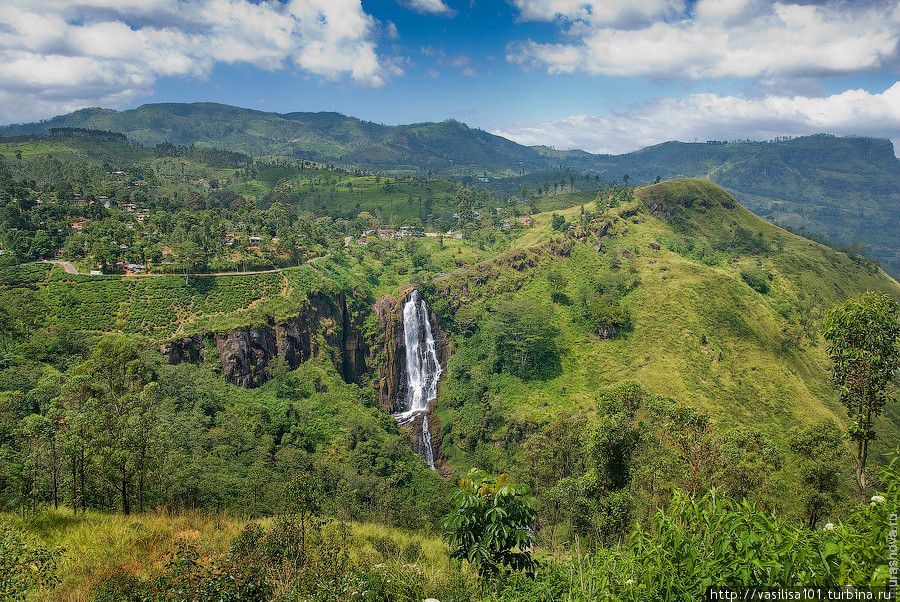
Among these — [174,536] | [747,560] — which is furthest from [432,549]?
[747,560]

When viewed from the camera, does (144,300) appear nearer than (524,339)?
Yes

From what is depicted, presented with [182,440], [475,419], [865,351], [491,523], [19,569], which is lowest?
[475,419]

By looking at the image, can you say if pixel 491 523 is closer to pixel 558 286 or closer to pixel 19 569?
pixel 19 569

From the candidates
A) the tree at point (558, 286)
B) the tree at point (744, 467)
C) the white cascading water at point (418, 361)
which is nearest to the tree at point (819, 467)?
the tree at point (744, 467)

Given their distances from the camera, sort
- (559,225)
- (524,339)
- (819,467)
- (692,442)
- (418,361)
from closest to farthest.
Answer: (692,442), (819,467), (524,339), (418,361), (559,225)

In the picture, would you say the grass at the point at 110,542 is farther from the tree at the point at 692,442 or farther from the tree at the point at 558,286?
the tree at the point at 558,286

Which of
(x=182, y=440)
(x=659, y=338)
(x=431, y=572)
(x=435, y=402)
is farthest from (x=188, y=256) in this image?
(x=659, y=338)

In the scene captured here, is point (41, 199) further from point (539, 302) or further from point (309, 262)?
point (539, 302)
